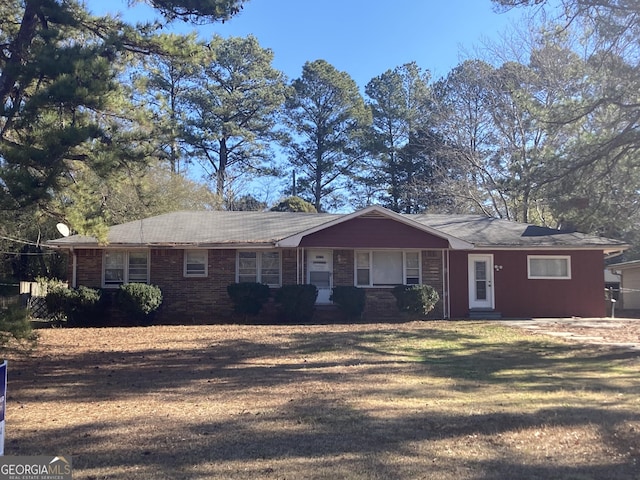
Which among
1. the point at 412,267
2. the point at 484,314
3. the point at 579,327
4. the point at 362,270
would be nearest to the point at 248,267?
the point at 362,270

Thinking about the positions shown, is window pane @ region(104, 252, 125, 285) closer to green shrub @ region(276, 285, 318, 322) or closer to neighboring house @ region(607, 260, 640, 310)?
green shrub @ region(276, 285, 318, 322)

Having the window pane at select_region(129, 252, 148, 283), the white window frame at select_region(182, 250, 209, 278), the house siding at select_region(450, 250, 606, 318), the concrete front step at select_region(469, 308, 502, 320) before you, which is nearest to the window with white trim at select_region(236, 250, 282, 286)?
the white window frame at select_region(182, 250, 209, 278)

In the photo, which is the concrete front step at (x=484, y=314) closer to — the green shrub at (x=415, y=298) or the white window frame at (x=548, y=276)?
the white window frame at (x=548, y=276)

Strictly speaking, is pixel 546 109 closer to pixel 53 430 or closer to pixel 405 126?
pixel 53 430

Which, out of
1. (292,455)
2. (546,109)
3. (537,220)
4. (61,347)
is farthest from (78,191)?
(537,220)

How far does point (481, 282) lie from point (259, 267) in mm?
7808

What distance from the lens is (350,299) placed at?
18.4 metres

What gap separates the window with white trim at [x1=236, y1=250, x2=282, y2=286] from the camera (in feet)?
63.2

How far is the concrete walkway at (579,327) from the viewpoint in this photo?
523 inches

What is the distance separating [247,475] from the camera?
475 centimetres

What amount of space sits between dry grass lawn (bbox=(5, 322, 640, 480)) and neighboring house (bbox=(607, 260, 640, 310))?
61.4 feet

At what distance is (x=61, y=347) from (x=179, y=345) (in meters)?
2.59

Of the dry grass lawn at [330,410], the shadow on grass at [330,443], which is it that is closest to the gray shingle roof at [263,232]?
the dry grass lawn at [330,410]

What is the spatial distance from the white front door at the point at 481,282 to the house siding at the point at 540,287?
0.19 metres
